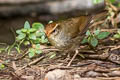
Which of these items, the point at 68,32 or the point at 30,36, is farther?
the point at 30,36

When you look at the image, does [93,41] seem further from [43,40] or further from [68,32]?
[43,40]

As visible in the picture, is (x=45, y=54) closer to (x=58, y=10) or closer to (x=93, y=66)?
(x=93, y=66)

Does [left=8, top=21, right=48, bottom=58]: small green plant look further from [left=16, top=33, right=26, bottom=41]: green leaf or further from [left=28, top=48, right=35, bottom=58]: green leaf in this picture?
[left=28, top=48, right=35, bottom=58]: green leaf

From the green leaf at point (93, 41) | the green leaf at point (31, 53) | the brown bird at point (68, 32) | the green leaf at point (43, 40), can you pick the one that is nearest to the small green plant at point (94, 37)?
the green leaf at point (93, 41)

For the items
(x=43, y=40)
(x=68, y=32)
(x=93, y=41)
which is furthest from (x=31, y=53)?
(x=93, y=41)

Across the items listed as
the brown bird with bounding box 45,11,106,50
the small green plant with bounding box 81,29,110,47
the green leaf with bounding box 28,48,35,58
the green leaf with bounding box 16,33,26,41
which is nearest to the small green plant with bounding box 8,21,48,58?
the green leaf with bounding box 16,33,26,41

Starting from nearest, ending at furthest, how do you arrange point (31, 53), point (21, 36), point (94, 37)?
point (31, 53) < point (94, 37) < point (21, 36)

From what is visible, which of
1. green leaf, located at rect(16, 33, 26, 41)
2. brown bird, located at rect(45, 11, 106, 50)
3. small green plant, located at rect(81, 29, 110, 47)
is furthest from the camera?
green leaf, located at rect(16, 33, 26, 41)

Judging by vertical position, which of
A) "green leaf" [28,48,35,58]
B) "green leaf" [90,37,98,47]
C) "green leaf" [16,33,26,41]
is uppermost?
"green leaf" [16,33,26,41]

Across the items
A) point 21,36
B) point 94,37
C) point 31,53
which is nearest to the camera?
point 31,53
